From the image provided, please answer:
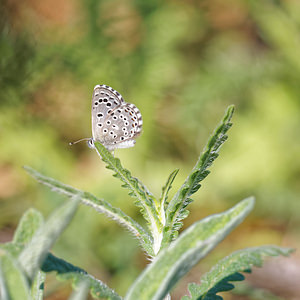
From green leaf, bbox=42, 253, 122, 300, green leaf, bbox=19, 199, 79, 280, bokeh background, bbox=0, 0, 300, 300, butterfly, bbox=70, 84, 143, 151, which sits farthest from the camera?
bokeh background, bbox=0, 0, 300, 300

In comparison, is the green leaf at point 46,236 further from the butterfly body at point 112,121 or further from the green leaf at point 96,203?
the butterfly body at point 112,121

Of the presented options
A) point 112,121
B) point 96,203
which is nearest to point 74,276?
point 96,203

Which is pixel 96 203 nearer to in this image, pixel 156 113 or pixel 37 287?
pixel 37 287

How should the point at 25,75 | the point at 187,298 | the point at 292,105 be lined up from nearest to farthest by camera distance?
the point at 187,298
the point at 25,75
the point at 292,105

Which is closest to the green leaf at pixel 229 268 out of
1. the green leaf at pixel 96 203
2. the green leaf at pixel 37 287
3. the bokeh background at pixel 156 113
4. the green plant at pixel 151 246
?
the green plant at pixel 151 246

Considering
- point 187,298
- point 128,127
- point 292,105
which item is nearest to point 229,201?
point 292,105

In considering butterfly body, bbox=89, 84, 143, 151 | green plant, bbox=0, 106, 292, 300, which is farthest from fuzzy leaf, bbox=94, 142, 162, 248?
butterfly body, bbox=89, 84, 143, 151

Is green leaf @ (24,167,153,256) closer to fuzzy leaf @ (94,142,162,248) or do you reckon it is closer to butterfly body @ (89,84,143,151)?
fuzzy leaf @ (94,142,162,248)

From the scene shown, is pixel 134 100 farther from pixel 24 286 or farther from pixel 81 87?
pixel 24 286
